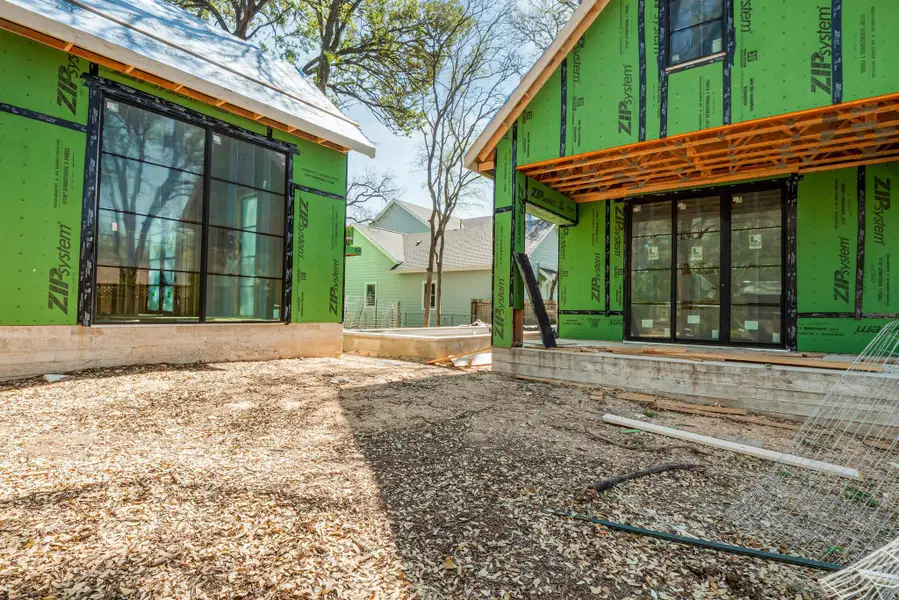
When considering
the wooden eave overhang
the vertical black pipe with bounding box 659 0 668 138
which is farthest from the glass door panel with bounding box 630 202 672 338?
the wooden eave overhang

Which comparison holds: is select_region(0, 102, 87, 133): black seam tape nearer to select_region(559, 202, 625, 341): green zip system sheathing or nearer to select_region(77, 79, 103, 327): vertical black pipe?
select_region(77, 79, 103, 327): vertical black pipe

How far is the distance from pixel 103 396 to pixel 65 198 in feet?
9.19

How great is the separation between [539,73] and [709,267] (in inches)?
176

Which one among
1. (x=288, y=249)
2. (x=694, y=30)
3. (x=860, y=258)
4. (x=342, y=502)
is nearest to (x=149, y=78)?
(x=288, y=249)

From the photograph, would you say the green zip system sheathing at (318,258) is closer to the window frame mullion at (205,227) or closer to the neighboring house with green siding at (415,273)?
the window frame mullion at (205,227)

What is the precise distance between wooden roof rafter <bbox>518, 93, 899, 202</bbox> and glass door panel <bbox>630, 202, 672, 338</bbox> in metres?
0.51

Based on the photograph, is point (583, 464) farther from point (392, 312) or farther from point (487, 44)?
point (392, 312)

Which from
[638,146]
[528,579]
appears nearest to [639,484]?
[528,579]

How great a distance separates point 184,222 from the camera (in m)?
7.17

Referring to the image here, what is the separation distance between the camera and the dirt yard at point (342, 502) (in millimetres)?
1916

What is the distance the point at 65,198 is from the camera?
18.3 ft

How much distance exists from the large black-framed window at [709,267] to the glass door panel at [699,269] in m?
0.02

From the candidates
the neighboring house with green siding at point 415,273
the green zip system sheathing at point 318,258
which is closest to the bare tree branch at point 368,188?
the neighboring house with green siding at point 415,273

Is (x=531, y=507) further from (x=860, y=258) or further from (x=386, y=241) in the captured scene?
(x=386, y=241)
